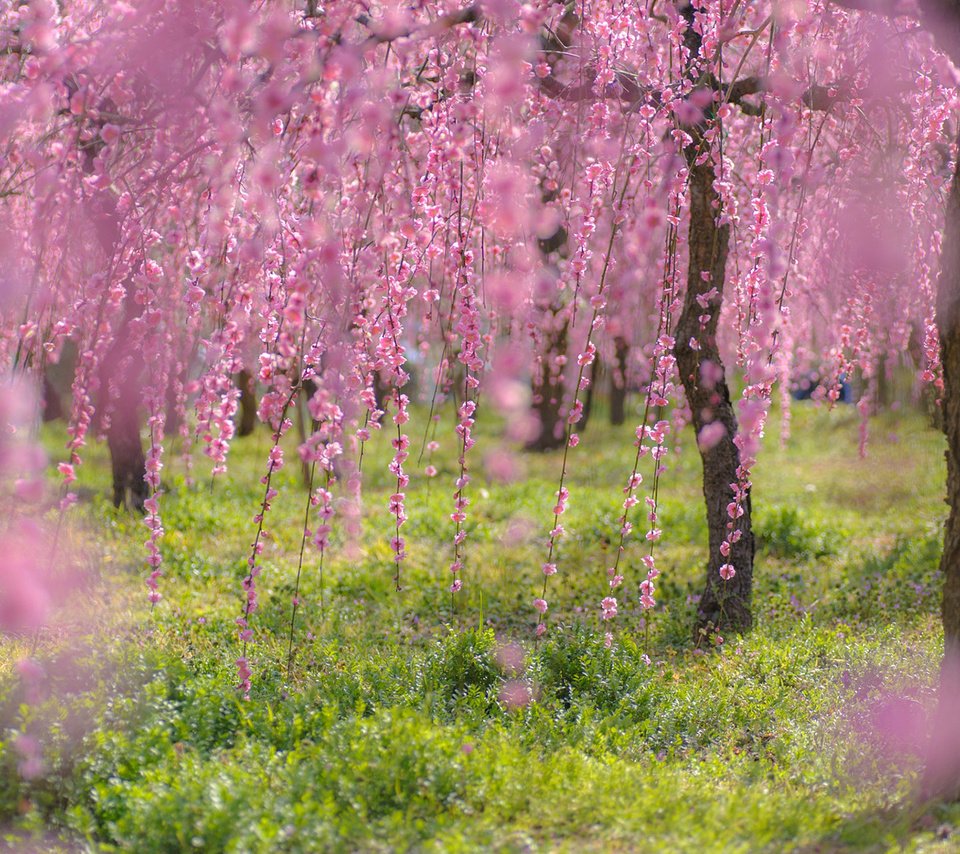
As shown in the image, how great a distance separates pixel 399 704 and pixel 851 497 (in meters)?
6.23

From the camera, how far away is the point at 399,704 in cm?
343

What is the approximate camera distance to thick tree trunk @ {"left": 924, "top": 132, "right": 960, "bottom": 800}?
2867mm

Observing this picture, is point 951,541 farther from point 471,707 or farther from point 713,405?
point 713,405

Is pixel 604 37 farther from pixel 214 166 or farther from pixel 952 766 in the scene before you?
pixel 952 766

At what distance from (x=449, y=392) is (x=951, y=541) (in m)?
2.40

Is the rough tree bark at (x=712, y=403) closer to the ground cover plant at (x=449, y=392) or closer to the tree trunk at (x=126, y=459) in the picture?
the ground cover plant at (x=449, y=392)

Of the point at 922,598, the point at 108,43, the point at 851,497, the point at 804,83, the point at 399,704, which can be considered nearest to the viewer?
the point at 108,43

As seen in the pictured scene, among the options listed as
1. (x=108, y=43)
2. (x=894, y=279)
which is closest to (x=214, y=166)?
(x=108, y=43)

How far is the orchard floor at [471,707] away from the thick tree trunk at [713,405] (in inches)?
9.8

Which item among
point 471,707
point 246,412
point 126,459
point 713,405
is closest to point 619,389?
point 246,412

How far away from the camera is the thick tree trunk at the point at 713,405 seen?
182 inches

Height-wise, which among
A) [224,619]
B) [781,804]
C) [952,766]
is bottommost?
[224,619]

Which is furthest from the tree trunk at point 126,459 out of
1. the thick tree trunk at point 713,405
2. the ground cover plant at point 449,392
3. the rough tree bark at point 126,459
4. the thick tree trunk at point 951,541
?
the thick tree trunk at point 951,541

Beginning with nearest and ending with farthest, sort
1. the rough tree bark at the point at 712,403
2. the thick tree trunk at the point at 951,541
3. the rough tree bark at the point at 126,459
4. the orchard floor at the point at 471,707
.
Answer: the orchard floor at the point at 471,707
the thick tree trunk at the point at 951,541
the rough tree bark at the point at 712,403
the rough tree bark at the point at 126,459
